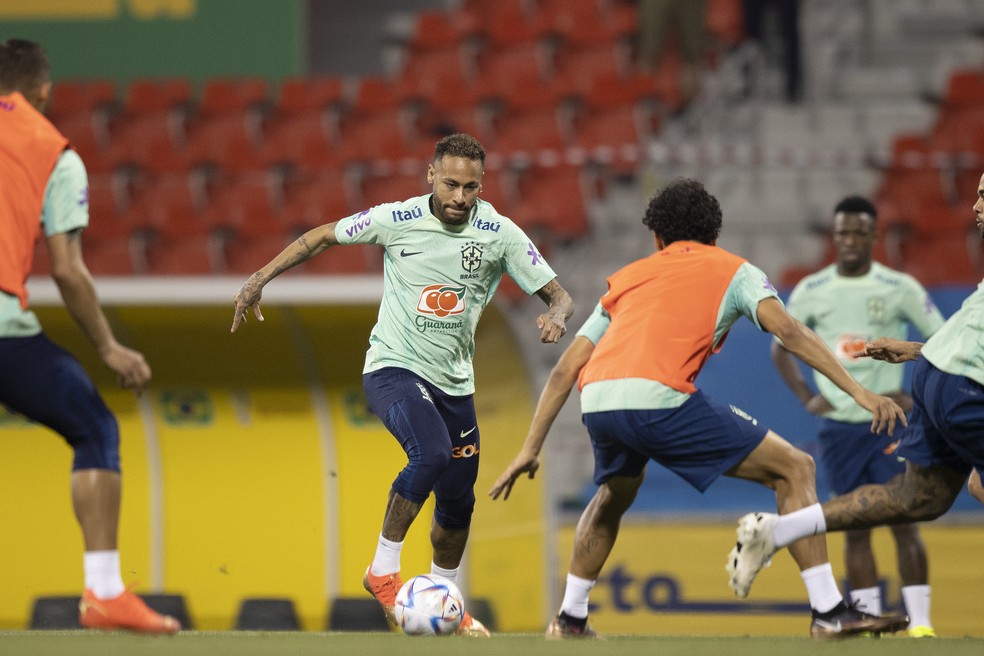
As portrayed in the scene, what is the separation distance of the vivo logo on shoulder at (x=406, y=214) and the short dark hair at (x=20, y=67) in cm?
180

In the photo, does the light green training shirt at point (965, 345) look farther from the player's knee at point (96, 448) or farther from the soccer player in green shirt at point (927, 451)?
the player's knee at point (96, 448)

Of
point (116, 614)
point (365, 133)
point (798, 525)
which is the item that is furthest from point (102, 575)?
point (365, 133)

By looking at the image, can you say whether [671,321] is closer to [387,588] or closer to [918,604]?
[387,588]

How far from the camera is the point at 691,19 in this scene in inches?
491

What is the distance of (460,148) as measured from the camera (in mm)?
5828

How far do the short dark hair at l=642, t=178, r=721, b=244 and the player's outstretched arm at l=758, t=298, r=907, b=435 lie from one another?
496 mm

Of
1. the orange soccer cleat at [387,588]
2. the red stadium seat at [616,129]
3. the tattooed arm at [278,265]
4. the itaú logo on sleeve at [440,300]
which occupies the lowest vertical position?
the orange soccer cleat at [387,588]

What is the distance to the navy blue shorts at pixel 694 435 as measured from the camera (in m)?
5.30

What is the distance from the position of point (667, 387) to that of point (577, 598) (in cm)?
116

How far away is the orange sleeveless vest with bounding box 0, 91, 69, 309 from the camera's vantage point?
4457 mm

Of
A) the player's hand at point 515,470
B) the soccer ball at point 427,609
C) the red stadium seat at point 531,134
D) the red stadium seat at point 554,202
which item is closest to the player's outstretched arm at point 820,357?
the player's hand at point 515,470

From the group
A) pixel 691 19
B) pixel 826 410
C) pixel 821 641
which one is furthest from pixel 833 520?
pixel 691 19

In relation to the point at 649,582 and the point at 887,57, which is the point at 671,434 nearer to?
the point at 649,582

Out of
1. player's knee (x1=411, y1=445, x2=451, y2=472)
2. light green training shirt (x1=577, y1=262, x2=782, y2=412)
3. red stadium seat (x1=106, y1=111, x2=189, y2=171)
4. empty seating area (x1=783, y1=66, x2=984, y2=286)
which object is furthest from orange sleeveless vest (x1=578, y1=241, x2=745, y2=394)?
red stadium seat (x1=106, y1=111, x2=189, y2=171)
